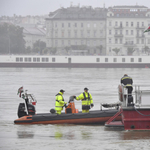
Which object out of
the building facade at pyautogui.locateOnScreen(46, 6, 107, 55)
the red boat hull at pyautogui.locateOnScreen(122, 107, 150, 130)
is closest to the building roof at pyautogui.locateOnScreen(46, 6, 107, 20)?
the building facade at pyautogui.locateOnScreen(46, 6, 107, 55)

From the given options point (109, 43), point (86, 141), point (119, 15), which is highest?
point (119, 15)

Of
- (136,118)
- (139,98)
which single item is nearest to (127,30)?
(139,98)

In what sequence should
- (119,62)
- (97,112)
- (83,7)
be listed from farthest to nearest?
(83,7)
(119,62)
(97,112)

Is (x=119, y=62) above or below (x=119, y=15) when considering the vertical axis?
below

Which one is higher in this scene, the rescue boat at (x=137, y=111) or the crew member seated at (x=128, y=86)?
the crew member seated at (x=128, y=86)

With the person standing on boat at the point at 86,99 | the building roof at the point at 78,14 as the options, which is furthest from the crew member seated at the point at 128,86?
the building roof at the point at 78,14

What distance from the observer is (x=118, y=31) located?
136 metres

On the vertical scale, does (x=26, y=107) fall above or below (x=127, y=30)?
below

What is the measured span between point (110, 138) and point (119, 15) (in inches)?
4800

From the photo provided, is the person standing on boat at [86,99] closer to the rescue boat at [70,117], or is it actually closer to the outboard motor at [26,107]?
the rescue boat at [70,117]

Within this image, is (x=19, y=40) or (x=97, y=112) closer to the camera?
(x=97, y=112)

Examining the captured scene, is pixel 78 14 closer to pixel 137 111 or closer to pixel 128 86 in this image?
pixel 128 86

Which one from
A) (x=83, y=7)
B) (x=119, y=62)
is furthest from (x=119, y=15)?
(x=119, y=62)

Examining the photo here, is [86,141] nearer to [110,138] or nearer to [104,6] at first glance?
[110,138]
